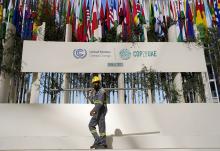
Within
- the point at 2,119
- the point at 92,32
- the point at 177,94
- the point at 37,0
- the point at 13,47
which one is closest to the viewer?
the point at 2,119

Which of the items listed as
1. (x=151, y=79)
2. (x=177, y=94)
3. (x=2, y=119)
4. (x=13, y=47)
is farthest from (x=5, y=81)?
(x=177, y=94)

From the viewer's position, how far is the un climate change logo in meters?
9.79

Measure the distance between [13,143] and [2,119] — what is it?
1911 millimetres

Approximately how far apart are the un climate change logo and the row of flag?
266 centimetres

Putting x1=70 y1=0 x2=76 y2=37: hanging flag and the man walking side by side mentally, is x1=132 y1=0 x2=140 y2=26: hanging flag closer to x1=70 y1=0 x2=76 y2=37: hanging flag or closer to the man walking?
x1=70 y1=0 x2=76 y2=37: hanging flag

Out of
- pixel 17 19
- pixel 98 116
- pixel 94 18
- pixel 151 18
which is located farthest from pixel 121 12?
pixel 98 116

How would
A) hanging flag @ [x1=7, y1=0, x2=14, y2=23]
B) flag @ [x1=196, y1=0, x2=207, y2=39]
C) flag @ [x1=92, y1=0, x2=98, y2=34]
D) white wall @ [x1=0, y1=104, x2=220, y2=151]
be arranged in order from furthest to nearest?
flag @ [x1=92, y1=0, x2=98, y2=34], flag @ [x1=196, y1=0, x2=207, y2=39], hanging flag @ [x1=7, y1=0, x2=14, y2=23], white wall @ [x1=0, y1=104, x2=220, y2=151]

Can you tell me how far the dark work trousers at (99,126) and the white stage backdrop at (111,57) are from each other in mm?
4282

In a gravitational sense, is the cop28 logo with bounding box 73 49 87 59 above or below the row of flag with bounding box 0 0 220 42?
below

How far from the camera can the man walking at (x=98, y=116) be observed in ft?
17.2

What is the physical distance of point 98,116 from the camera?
5.49m

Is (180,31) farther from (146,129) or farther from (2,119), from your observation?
(2,119)

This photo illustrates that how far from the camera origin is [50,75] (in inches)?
436

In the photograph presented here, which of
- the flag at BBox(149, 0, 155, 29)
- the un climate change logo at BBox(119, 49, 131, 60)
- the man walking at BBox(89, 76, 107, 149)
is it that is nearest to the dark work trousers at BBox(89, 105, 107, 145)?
the man walking at BBox(89, 76, 107, 149)
